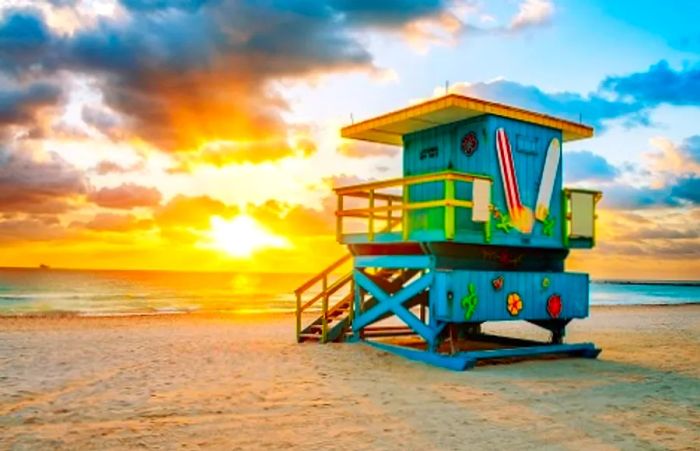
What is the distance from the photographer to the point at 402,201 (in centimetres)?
1241

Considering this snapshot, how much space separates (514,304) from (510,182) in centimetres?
228

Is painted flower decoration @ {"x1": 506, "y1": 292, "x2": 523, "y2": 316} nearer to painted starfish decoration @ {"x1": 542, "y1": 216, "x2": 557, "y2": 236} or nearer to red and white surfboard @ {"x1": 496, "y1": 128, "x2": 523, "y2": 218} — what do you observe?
red and white surfboard @ {"x1": 496, "y1": 128, "x2": 523, "y2": 218}

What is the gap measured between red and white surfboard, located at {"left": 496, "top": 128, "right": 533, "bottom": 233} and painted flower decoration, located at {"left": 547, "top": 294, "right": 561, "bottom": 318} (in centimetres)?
149

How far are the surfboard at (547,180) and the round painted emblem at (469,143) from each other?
1.62 meters

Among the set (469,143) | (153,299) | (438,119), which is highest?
(438,119)

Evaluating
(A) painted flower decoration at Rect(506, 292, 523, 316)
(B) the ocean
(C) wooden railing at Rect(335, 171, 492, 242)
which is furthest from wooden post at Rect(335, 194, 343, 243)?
(B) the ocean

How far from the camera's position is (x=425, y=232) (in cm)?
1140

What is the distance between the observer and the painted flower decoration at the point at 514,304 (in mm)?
11688

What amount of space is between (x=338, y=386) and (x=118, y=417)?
124 inches

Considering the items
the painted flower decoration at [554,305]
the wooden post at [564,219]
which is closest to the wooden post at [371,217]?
the painted flower decoration at [554,305]

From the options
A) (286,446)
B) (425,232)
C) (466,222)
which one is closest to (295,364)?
(425,232)

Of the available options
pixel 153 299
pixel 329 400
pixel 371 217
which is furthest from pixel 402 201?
pixel 153 299

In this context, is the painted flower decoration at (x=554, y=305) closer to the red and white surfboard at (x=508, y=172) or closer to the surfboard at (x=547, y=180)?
the surfboard at (x=547, y=180)

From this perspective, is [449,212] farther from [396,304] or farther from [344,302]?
[344,302]
